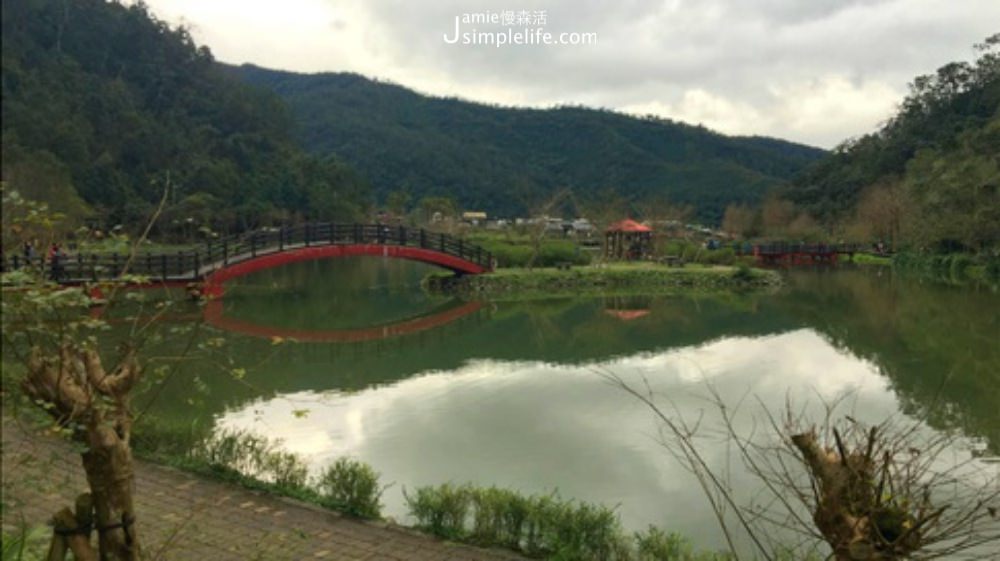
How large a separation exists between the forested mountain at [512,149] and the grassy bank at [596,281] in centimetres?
4306

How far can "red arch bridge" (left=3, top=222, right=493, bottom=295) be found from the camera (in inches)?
693

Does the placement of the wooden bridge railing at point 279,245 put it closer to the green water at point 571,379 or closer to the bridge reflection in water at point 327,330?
the bridge reflection in water at point 327,330

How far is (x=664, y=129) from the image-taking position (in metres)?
98.4

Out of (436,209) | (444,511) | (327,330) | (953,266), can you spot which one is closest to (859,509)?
(444,511)

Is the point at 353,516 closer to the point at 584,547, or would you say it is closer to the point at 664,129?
the point at 584,547

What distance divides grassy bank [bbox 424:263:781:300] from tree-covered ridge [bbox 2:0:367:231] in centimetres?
1102

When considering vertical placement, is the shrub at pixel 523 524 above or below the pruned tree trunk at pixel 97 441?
below

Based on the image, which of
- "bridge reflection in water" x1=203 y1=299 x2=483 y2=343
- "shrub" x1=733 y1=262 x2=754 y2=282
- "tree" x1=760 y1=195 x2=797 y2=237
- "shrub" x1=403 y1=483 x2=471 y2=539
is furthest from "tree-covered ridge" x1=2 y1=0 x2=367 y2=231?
"tree" x1=760 y1=195 x2=797 y2=237

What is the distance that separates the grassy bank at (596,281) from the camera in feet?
76.9

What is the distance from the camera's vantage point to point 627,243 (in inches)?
1265

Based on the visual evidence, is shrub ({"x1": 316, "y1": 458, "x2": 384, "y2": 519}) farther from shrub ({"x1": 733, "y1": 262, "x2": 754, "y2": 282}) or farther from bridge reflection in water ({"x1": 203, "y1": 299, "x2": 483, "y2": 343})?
shrub ({"x1": 733, "y1": 262, "x2": 754, "y2": 282})

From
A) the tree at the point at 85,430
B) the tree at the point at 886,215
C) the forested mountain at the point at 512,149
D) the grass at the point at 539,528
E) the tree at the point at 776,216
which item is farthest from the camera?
the forested mountain at the point at 512,149

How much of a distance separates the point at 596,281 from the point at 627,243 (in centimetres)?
759

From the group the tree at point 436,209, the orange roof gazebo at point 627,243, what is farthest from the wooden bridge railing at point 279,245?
the tree at point 436,209
